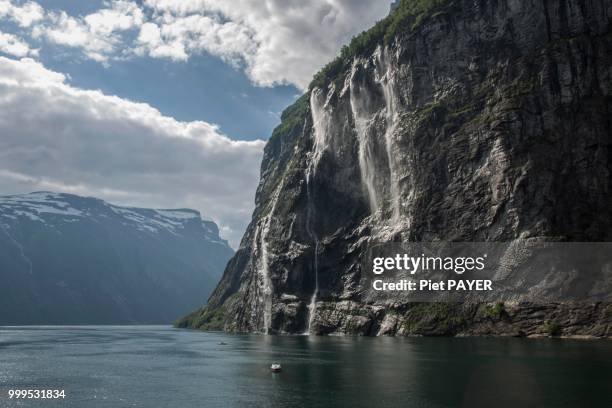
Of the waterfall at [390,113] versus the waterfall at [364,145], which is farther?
the waterfall at [364,145]

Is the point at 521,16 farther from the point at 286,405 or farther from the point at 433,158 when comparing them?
the point at 286,405

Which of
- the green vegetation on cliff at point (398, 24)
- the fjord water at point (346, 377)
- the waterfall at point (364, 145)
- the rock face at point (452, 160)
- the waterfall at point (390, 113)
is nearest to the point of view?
the fjord water at point (346, 377)

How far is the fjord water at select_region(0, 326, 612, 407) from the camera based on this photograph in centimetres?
5741

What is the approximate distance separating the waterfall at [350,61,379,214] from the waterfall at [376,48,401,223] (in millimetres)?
7142

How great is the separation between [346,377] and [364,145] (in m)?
118

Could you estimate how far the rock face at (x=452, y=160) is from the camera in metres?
133

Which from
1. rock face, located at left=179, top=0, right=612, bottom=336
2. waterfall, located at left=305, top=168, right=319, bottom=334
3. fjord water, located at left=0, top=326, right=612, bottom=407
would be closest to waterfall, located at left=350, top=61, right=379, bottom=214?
rock face, located at left=179, top=0, right=612, bottom=336

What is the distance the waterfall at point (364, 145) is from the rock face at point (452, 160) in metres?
0.50

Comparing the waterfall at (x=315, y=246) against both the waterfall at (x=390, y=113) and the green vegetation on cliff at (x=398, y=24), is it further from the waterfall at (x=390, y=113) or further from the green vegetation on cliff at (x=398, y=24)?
the green vegetation on cliff at (x=398, y=24)

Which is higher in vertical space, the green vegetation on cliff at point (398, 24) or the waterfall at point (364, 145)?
the green vegetation on cliff at point (398, 24)

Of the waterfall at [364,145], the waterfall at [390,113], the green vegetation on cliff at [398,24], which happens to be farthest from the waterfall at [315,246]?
the green vegetation on cliff at [398,24]

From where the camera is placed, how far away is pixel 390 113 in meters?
175

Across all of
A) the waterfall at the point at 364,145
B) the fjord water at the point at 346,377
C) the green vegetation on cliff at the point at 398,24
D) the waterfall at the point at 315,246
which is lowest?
the fjord water at the point at 346,377

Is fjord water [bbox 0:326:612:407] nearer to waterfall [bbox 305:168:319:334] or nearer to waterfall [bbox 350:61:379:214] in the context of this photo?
waterfall [bbox 305:168:319:334]
